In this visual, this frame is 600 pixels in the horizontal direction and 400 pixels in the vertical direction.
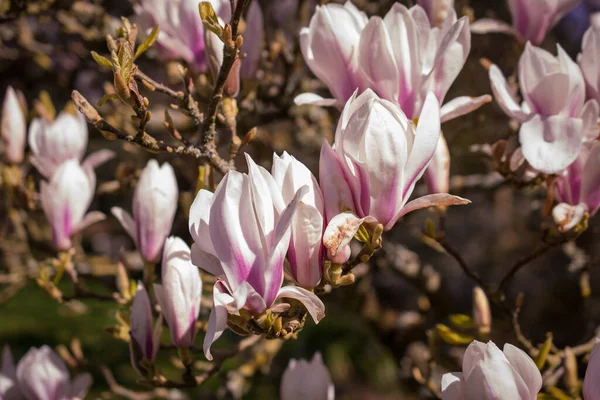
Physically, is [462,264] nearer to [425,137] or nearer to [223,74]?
[425,137]

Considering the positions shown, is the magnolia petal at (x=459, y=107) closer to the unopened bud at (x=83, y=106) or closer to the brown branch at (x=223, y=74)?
the brown branch at (x=223, y=74)

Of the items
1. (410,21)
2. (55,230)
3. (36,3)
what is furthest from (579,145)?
(36,3)

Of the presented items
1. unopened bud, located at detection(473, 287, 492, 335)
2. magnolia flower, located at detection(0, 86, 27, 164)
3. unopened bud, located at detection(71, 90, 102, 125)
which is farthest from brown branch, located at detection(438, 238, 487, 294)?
magnolia flower, located at detection(0, 86, 27, 164)

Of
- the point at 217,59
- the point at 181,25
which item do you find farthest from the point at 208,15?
the point at 181,25

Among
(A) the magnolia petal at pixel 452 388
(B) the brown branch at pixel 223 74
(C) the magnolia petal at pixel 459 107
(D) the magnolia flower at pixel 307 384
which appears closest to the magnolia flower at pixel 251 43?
(B) the brown branch at pixel 223 74

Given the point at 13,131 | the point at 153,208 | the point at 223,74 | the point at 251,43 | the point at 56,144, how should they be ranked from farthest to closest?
1. the point at 13,131
2. the point at 56,144
3. the point at 251,43
4. the point at 153,208
5. the point at 223,74
